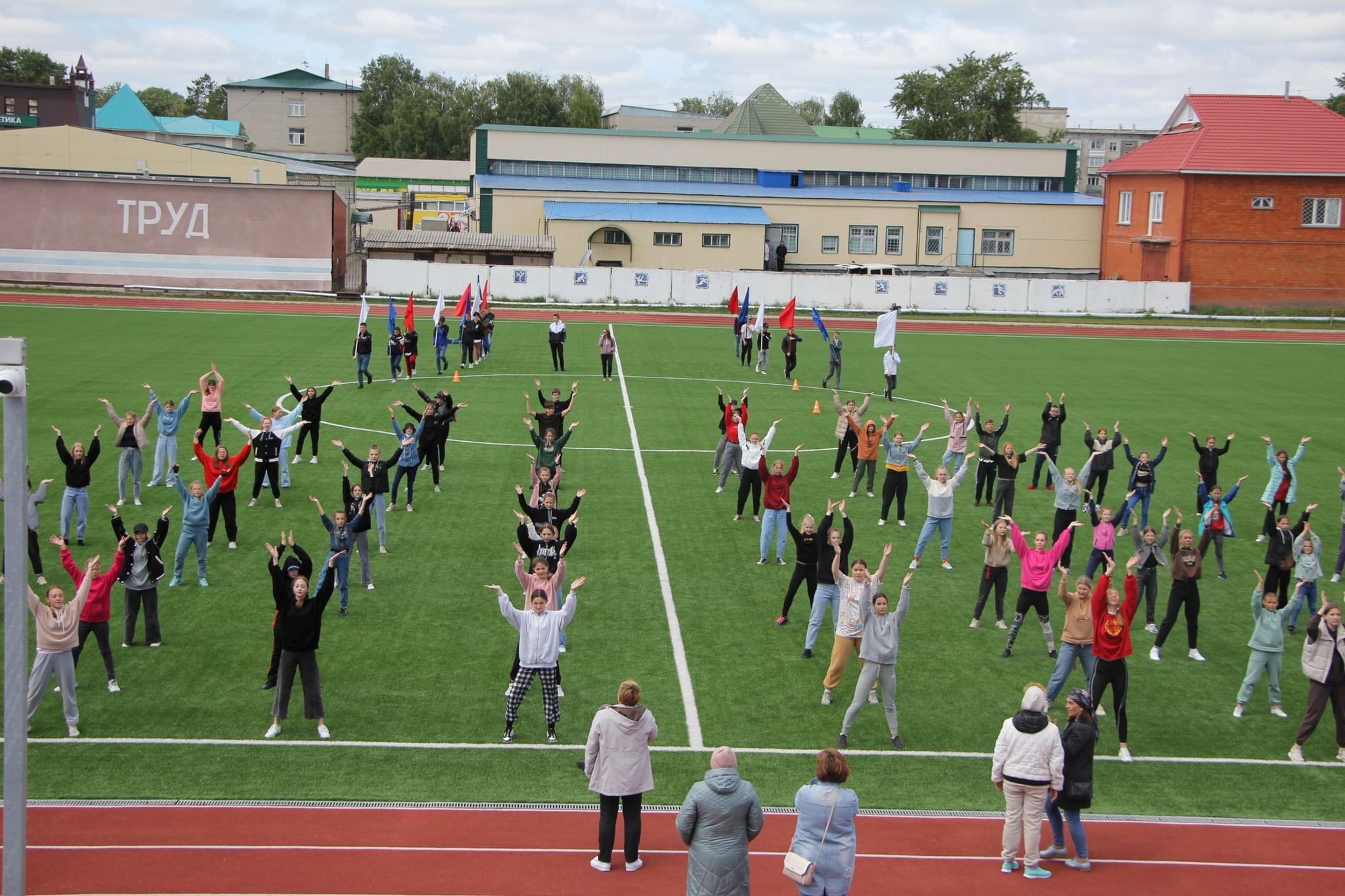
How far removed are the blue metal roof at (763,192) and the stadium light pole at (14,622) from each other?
63.6 m

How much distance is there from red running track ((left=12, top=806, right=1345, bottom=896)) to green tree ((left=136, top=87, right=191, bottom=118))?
499 feet

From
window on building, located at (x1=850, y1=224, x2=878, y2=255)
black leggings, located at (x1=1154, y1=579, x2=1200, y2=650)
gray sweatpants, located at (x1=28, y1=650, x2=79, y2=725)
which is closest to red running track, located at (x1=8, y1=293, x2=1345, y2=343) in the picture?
window on building, located at (x1=850, y1=224, x2=878, y2=255)

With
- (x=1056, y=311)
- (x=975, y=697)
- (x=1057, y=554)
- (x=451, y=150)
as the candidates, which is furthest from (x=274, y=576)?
(x=451, y=150)

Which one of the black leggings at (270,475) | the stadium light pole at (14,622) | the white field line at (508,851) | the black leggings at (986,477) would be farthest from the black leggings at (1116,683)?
the black leggings at (270,475)

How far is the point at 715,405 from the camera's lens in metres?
32.2

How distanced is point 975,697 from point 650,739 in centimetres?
540

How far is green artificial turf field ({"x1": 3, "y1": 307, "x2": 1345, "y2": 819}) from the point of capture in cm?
1181

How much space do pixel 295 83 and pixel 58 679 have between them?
126 metres

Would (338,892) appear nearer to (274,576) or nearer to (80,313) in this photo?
(274,576)

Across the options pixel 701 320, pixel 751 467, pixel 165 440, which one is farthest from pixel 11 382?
pixel 701 320

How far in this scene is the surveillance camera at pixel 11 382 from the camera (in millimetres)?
7641

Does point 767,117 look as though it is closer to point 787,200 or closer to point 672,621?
point 787,200

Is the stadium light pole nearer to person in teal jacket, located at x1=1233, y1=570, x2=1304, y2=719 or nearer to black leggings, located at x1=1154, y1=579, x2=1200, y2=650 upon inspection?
person in teal jacket, located at x1=1233, y1=570, x2=1304, y2=719

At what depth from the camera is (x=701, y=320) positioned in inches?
2114
